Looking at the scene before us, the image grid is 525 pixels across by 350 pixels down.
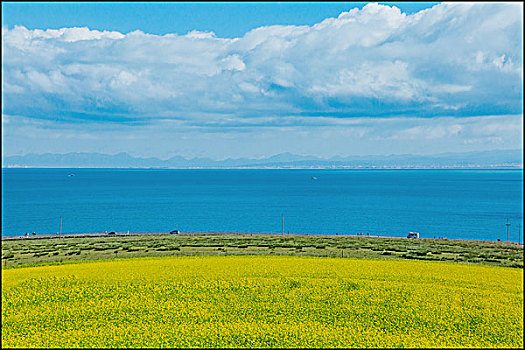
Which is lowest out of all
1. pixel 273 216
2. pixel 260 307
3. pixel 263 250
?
pixel 273 216

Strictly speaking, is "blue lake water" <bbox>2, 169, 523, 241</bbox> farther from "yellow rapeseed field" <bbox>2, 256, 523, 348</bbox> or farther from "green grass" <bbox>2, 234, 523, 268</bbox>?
"yellow rapeseed field" <bbox>2, 256, 523, 348</bbox>

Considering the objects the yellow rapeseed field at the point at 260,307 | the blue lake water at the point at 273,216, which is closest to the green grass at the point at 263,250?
the yellow rapeseed field at the point at 260,307

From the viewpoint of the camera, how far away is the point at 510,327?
16953mm

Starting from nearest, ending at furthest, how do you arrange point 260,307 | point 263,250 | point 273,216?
point 260,307 → point 263,250 → point 273,216

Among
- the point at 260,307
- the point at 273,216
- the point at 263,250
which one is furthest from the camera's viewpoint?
the point at 273,216

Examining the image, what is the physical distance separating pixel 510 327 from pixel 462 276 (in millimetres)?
7608

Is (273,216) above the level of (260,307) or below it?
below

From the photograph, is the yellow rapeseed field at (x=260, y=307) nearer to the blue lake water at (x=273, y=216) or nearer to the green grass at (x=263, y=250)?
the green grass at (x=263, y=250)

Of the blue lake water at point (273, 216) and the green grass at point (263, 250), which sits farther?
the blue lake water at point (273, 216)

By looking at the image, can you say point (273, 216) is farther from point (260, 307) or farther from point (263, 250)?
point (260, 307)

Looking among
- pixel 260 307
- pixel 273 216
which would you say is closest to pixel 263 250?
pixel 260 307

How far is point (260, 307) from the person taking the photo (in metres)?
18.7

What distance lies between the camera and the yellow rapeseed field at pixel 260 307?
1579 centimetres

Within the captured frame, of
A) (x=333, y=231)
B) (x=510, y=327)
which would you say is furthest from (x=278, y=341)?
(x=333, y=231)
